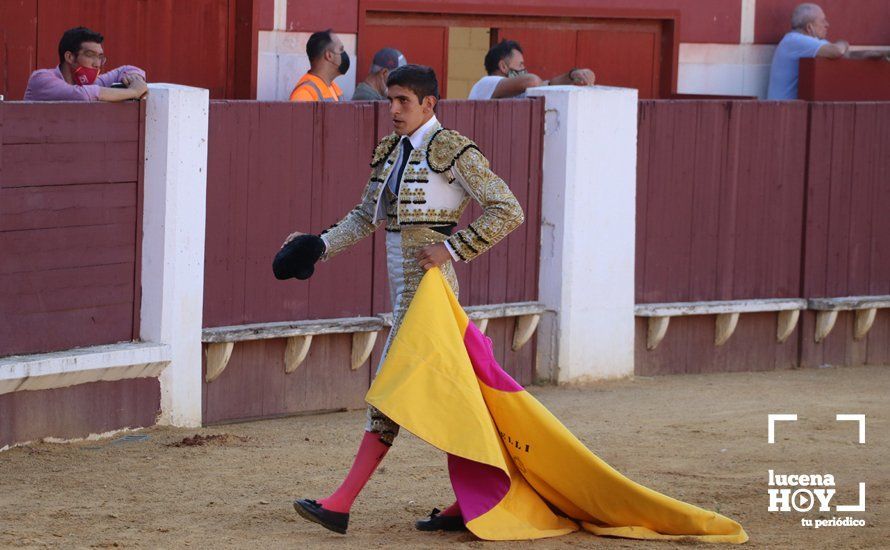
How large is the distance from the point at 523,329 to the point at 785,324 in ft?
6.65

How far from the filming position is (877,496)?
21.1ft

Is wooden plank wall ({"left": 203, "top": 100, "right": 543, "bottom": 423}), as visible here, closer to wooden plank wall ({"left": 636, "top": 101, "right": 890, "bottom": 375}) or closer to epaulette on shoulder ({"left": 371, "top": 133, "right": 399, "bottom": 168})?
wooden plank wall ({"left": 636, "top": 101, "right": 890, "bottom": 375})

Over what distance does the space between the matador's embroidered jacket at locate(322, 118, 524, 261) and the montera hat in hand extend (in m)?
0.29

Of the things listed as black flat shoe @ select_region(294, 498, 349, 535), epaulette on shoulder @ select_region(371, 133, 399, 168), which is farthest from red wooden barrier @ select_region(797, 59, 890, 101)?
black flat shoe @ select_region(294, 498, 349, 535)

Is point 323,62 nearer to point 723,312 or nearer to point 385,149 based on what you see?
point 723,312

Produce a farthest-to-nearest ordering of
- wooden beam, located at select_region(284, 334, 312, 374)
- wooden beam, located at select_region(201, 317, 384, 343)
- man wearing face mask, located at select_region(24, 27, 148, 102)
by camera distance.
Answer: wooden beam, located at select_region(284, 334, 312, 374), wooden beam, located at select_region(201, 317, 384, 343), man wearing face mask, located at select_region(24, 27, 148, 102)

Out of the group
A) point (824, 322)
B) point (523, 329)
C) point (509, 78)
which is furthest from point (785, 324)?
point (509, 78)

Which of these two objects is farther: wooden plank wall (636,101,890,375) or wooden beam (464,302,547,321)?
wooden plank wall (636,101,890,375)

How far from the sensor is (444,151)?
5688mm

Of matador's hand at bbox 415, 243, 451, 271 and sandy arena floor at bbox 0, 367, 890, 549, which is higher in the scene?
matador's hand at bbox 415, 243, 451, 271

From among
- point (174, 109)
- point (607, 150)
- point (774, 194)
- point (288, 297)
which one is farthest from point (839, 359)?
point (174, 109)

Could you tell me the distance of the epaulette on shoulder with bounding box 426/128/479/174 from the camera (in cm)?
568

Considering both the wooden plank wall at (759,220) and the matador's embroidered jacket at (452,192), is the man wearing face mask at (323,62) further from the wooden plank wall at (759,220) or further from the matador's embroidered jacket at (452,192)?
the matador's embroidered jacket at (452,192)

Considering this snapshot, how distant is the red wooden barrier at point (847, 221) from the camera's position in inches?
419
